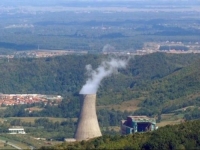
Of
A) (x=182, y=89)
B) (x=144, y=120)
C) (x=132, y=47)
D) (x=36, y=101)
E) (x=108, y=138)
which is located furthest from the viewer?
(x=132, y=47)

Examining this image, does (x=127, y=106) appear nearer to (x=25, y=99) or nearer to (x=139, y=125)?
(x=25, y=99)

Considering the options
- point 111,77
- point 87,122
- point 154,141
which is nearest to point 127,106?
point 111,77

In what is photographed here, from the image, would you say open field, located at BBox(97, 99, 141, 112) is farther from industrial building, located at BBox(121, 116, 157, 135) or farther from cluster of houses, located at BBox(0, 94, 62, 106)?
industrial building, located at BBox(121, 116, 157, 135)

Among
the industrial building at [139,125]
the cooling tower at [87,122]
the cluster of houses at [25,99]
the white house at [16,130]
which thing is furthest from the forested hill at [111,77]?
the cooling tower at [87,122]

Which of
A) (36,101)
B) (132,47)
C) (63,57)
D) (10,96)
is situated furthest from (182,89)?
(132,47)

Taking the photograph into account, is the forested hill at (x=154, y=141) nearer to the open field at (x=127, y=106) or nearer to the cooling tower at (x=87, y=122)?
the cooling tower at (x=87, y=122)

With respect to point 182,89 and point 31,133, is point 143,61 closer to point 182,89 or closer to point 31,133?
point 182,89

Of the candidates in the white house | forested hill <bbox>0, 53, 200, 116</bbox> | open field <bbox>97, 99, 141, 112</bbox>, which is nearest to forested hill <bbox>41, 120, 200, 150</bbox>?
the white house
